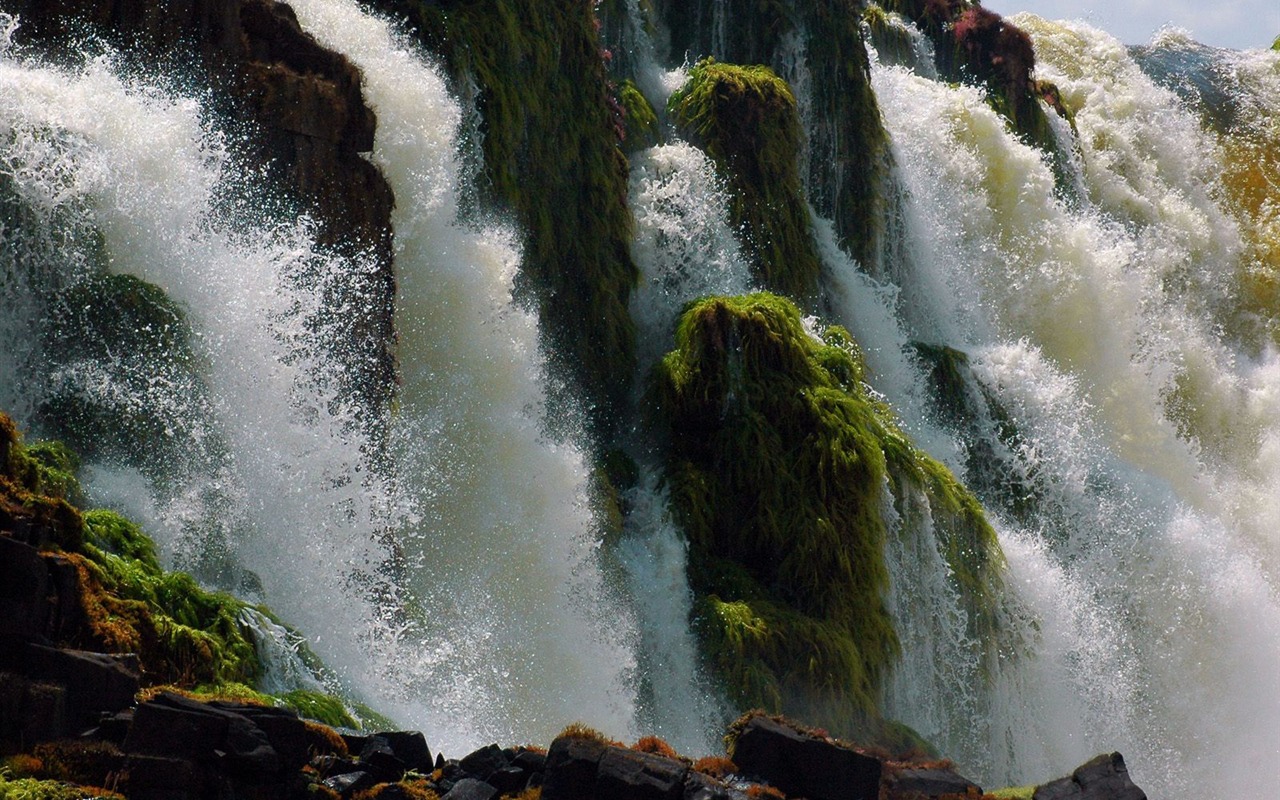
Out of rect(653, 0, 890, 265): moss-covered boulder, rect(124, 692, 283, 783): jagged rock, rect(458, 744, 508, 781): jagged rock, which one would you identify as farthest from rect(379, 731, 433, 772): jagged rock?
rect(653, 0, 890, 265): moss-covered boulder

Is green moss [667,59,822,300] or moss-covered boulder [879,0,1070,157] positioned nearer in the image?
green moss [667,59,822,300]

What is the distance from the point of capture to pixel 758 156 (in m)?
23.4

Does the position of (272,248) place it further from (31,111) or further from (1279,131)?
(1279,131)

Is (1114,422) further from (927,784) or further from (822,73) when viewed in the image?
(927,784)

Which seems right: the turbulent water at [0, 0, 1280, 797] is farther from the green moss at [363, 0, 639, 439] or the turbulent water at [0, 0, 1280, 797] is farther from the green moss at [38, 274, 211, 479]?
the green moss at [363, 0, 639, 439]

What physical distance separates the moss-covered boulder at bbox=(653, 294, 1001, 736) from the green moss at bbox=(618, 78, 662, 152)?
4.07m

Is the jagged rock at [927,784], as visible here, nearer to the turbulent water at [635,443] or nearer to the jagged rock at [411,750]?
the jagged rock at [411,750]

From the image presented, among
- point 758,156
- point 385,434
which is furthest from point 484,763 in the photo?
point 758,156

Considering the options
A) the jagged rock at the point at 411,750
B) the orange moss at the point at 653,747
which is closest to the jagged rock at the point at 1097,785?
the orange moss at the point at 653,747

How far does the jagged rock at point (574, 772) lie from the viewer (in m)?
8.93

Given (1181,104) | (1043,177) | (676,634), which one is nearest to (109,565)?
(676,634)

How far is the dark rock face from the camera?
46.5 ft

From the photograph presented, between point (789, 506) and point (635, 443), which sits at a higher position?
point (635, 443)

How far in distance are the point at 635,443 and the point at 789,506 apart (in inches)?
82.0
